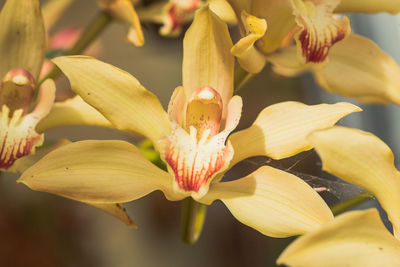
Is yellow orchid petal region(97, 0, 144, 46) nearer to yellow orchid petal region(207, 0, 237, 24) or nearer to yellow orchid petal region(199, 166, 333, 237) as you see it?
yellow orchid petal region(207, 0, 237, 24)

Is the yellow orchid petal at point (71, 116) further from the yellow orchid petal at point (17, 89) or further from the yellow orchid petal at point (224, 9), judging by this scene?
the yellow orchid petal at point (224, 9)

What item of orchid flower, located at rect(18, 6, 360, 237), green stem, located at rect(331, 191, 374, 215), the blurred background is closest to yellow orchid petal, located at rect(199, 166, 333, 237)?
orchid flower, located at rect(18, 6, 360, 237)

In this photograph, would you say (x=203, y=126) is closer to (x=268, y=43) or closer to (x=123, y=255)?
(x=268, y=43)

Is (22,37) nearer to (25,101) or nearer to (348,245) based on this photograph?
(25,101)

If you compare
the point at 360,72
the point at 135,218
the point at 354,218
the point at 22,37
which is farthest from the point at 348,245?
the point at 135,218

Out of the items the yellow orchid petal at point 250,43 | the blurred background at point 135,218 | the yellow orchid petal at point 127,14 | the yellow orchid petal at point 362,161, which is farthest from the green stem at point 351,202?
the blurred background at point 135,218

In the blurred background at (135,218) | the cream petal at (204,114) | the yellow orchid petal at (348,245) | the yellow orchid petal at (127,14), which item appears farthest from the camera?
the blurred background at (135,218)
